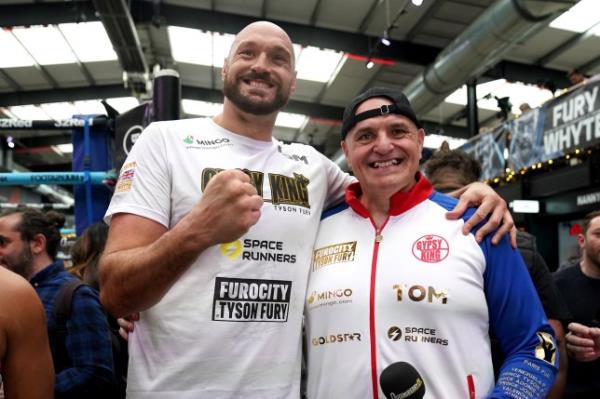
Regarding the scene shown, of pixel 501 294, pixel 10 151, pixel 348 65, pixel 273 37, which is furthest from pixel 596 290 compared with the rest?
pixel 10 151

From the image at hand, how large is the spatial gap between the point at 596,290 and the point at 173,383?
287 centimetres

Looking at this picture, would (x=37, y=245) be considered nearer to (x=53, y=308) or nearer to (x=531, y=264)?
(x=53, y=308)

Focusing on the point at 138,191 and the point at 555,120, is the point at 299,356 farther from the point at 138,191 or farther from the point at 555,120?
the point at 555,120

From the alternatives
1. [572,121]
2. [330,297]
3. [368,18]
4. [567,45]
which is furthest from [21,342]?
[567,45]

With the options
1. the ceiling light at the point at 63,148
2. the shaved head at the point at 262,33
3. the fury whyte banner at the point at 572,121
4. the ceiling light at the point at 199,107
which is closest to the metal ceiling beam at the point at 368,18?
the fury whyte banner at the point at 572,121

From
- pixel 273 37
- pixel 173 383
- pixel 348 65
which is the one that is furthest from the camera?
pixel 348 65

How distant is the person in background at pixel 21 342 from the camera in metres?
1.59

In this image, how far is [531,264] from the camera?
2188mm

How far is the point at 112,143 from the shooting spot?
315 cm

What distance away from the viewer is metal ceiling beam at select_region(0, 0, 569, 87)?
8547 mm

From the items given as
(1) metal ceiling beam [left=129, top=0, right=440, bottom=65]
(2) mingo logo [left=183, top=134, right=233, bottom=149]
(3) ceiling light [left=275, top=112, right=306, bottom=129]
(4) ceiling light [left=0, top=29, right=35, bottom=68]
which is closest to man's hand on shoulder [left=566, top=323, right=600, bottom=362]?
(2) mingo logo [left=183, top=134, right=233, bottom=149]

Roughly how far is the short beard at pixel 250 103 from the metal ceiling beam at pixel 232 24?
7.25m

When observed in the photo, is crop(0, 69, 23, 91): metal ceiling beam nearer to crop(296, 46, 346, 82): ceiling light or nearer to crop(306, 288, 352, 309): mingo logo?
crop(296, 46, 346, 82): ceiling light

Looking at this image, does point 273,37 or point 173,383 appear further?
point 273,37
